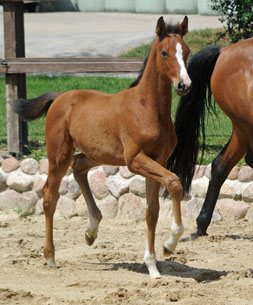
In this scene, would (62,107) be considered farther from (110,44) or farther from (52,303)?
(110,44)

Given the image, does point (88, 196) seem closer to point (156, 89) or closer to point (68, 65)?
point (156, 89)

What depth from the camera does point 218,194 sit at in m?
6.51

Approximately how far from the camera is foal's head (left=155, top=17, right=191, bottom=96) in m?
4.38

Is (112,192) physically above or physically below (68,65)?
below

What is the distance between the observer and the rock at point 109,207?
7.14 metres

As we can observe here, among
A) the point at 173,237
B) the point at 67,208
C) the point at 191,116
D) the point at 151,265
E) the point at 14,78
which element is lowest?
the point at 67,208

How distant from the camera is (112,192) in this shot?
7.17m

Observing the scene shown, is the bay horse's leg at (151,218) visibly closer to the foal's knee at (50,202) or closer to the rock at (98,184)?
the foal's knee at (50,202)

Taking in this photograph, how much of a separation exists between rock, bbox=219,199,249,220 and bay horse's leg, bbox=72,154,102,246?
1850 mm

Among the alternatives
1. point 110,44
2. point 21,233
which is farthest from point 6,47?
point 110,44

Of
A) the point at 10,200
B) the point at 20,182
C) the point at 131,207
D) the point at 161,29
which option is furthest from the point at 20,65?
the point at 161,29

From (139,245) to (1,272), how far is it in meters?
1.46

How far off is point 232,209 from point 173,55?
2741mm

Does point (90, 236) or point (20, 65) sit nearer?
point (90, 236)
